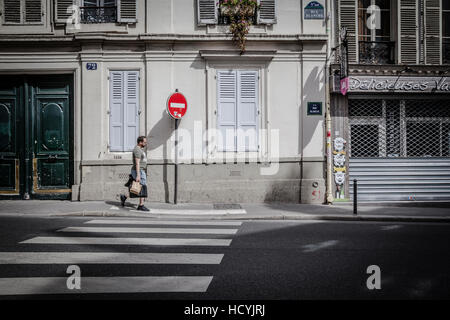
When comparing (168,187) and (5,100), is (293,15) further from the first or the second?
(5,100)

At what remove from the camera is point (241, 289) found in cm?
440

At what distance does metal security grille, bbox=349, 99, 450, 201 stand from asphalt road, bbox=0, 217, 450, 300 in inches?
165

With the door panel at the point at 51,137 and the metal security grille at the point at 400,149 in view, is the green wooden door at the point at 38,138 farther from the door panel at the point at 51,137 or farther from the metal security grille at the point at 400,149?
the metal security grille at the point at 400,149

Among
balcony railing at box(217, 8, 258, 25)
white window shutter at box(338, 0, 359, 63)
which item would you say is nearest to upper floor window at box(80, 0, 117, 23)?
balcony railing at box(217, 8, 258, 25)

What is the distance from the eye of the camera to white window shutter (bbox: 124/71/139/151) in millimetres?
12461

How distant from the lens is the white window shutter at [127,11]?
12.3m

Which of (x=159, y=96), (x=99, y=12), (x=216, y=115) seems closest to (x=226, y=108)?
(x=216, y=115)

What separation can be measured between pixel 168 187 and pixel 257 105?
3884mm

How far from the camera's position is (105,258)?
566 centimetres

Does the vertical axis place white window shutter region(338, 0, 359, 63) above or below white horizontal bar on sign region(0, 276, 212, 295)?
above

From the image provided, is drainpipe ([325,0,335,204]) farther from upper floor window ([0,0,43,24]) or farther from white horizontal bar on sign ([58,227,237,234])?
upper floor window ([0,0,43,24])

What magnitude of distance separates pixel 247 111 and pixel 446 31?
7159 mm

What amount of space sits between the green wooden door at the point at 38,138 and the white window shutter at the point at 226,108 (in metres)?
4.81

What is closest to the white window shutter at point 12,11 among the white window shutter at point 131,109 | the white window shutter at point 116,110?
the white window shutter at point 116,110
